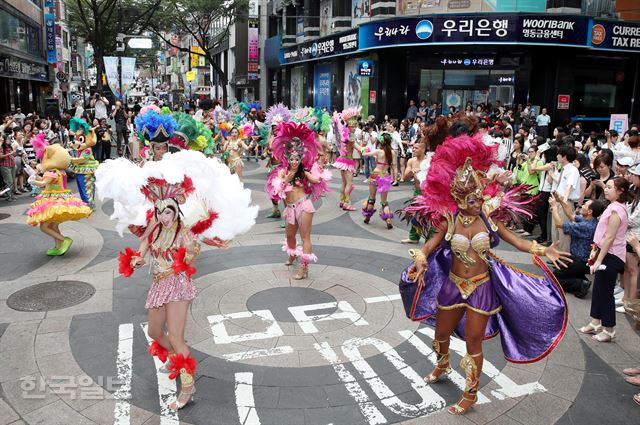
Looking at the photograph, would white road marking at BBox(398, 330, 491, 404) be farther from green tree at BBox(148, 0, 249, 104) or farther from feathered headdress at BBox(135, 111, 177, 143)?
green tree at BBox(148, 0, 249, 104)

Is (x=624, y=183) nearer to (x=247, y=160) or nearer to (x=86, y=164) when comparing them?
(x=86, y=164)

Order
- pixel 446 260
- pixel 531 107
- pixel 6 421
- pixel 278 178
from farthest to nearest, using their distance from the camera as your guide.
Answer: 1. pixel 531 107
2. pixel 278 178
3. pixel 446 260
4. pixel 6 421

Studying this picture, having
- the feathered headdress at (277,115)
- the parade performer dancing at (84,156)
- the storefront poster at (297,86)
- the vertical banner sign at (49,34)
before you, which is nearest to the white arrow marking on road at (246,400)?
the feathered headdress at (277,115)

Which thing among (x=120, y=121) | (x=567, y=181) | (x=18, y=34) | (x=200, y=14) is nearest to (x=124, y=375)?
(x=567, y=181)

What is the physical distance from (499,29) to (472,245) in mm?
17552

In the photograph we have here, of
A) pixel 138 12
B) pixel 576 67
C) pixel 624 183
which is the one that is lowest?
pixel 624 183

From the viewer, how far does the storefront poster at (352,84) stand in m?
26.3

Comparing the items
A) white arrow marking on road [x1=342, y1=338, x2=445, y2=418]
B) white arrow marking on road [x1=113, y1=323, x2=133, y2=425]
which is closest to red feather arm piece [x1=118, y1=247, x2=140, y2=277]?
white arrow marking on road [x1=113, y1=323, x2=133, y2=425]

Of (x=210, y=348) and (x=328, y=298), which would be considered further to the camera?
(x=328, y=298)

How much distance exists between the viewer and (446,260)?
4.68 m

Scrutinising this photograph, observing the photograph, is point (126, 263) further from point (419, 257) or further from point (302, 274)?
point (302, 274)

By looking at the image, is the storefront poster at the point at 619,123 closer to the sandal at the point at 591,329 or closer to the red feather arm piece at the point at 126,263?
the sandal at the point at 591,329

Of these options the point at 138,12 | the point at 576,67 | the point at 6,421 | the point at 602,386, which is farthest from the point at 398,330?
the point at 138,12

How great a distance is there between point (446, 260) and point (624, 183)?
2.39 m
